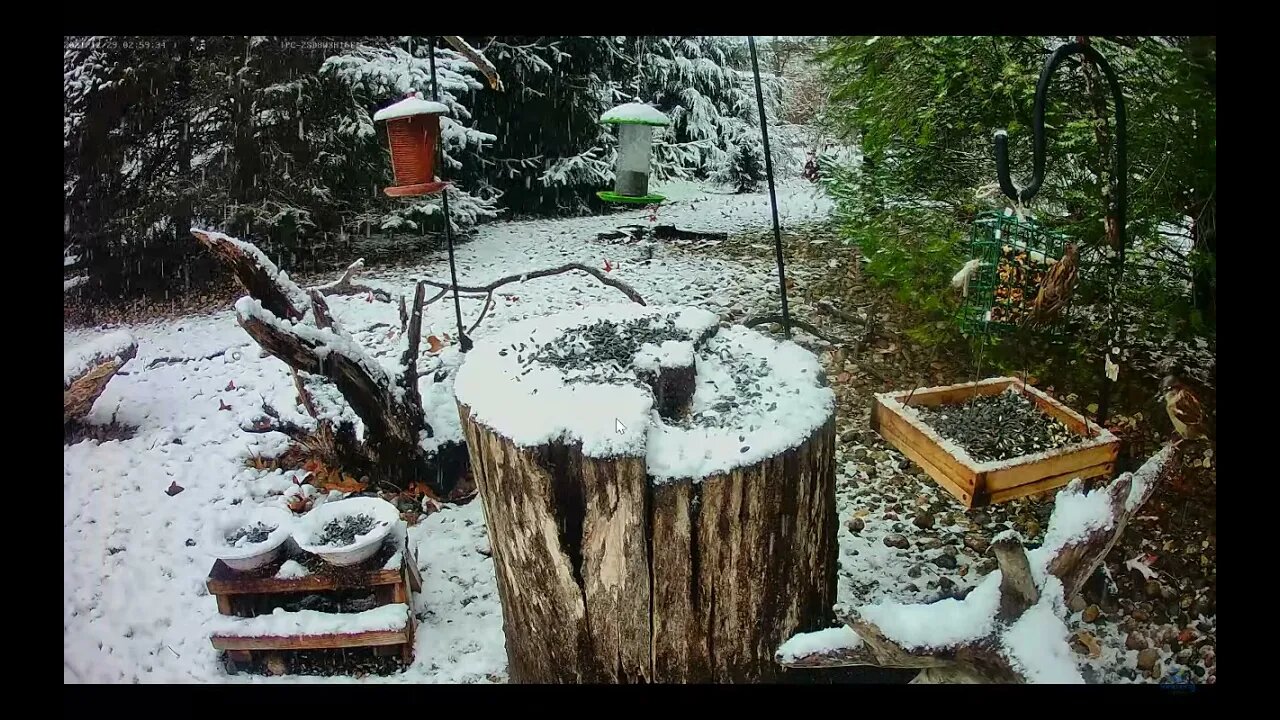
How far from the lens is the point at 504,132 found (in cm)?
175

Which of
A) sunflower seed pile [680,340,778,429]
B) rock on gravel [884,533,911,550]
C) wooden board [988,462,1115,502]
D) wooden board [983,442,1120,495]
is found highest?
sunflower seed pile [680,340,778,429]

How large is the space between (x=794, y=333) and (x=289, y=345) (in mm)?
1272

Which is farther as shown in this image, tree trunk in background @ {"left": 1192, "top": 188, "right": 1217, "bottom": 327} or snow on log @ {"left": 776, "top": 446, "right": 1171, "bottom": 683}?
tree trunk in background @ {"left": 1192, "top": 188, "right": 1217, "bottom": 327}

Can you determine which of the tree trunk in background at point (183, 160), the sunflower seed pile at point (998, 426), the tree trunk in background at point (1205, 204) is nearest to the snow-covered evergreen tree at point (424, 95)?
the tree trunk in background at point (183, 160)

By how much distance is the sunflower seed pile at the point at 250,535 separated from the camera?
56.5 inches

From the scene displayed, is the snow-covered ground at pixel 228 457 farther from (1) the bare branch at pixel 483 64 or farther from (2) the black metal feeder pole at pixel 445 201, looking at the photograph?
(1) the bare branch at pixel 483 64

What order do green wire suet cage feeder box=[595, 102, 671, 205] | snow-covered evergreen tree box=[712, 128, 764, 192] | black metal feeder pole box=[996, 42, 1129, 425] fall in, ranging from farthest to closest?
snow-covered evergreen tree box=[712, 128, 764, 192] → green wire suet cage feeder box=[595, 102, 671, 205] → black metal feeder pole box=[996, 42, 1129, 425]

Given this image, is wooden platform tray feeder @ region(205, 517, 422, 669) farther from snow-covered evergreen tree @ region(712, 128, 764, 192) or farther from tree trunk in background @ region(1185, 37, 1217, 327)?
tree trunk in background @ region(1185, 37, 1217, 327)

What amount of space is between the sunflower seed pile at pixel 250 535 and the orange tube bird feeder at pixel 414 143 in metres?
0.77

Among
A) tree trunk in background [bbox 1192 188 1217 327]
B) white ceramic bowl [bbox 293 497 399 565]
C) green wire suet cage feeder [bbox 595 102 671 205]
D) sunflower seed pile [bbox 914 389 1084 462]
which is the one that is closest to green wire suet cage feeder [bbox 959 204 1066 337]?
sunflower seed pile [bbox 914 389 1084 462]

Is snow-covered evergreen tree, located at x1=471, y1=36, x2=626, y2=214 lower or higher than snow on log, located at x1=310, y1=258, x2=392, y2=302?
higher

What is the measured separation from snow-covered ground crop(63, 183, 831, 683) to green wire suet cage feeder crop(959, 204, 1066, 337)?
21.2 inches

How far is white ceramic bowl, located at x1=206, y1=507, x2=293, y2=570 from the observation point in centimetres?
139
